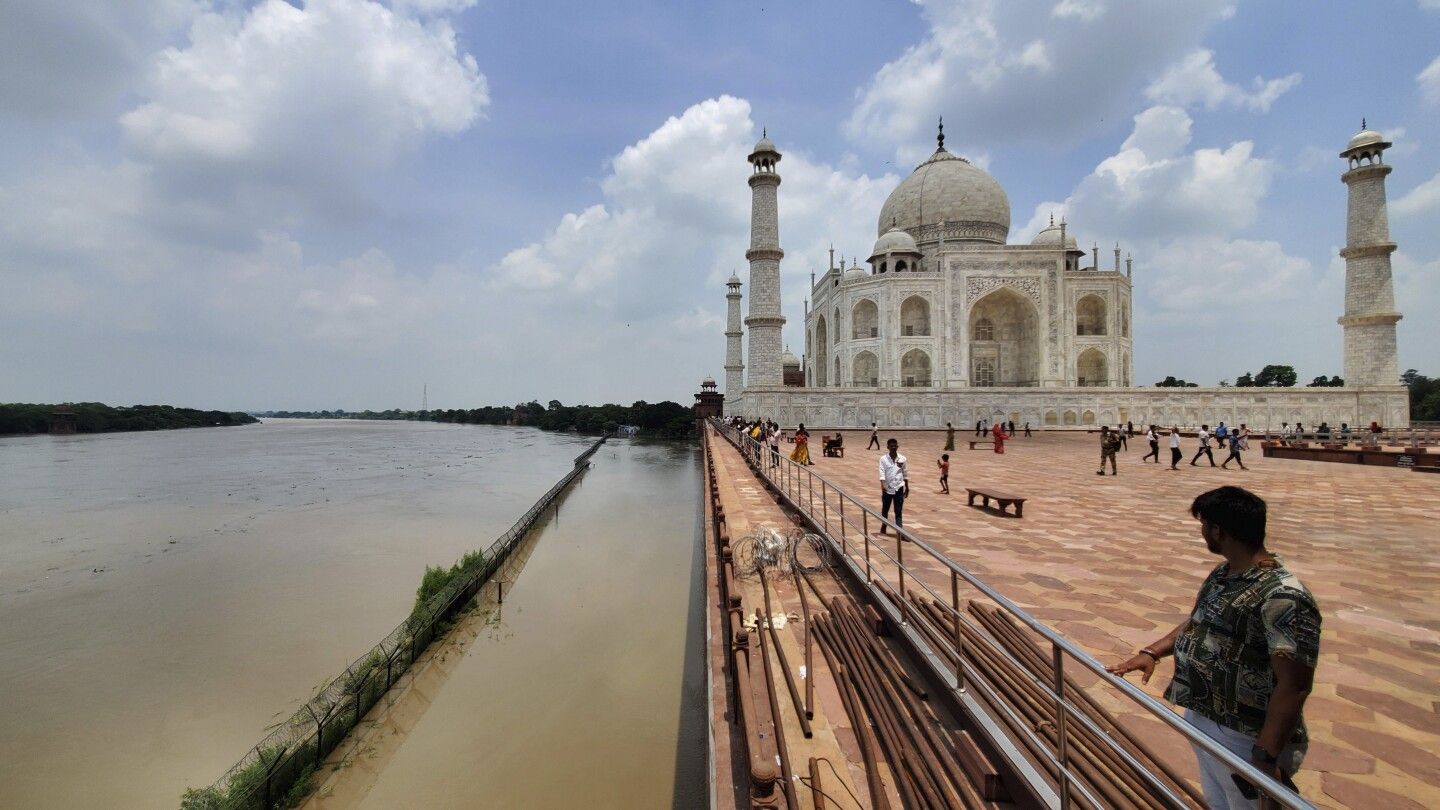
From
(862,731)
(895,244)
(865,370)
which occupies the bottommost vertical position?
(862,731)

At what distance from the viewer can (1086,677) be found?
11.8ft

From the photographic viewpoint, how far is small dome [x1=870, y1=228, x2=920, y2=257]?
35375 millimetres

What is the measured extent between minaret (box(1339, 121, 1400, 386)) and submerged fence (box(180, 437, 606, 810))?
39.6m

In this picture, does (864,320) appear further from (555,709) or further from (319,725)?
(319,725)

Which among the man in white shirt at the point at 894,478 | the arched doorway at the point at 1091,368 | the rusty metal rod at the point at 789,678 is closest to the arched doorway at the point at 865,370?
Answer: the arched doorway at the point at 1091,368

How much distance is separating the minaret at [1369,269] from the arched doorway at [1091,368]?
10.1 m

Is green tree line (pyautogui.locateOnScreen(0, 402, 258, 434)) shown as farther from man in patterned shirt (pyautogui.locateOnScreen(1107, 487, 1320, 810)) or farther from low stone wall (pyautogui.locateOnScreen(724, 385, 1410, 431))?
man in patterned shirt (pyautogui.locateOnScreen(1107, 487, 1320, 810))

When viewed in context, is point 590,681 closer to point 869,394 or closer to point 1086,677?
point 1086,677

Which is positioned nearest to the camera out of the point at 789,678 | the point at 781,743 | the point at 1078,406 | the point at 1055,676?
the point at 1055,676

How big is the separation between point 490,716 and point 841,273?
33.6 m

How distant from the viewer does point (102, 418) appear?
73125mm

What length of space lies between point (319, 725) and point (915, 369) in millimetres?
32292

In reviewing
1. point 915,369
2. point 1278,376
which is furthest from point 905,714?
point 1278,376

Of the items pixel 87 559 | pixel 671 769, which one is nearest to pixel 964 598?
pixel 671 769
